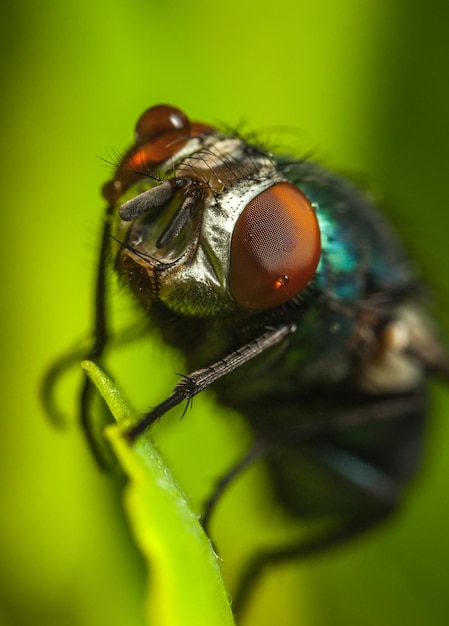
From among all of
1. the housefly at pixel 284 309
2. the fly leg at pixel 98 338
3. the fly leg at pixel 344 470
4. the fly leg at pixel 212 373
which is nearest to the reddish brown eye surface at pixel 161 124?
the housefly at pixel 284 309

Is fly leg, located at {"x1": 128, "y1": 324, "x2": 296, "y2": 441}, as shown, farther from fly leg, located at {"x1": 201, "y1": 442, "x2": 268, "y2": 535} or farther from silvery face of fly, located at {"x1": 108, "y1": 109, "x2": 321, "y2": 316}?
fly leg, located at {"x1": 201, "y1": 442, "x2": 268, "y2": 535}

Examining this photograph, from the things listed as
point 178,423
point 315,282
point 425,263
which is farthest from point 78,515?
point 425,263

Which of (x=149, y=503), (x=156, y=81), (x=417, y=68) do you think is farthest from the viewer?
(x=417, y=68)

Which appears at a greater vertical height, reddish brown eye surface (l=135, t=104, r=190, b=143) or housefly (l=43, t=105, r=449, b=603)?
reddish brown eye surface (l=135, t=104, r=190, b=143)

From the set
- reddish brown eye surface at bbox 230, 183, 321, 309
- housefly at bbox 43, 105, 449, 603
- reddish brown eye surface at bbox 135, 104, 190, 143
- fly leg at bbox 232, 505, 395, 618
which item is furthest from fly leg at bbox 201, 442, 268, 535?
reddish brown eye surface at bbox 135, 104, 190, 143

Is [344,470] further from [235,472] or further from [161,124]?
[161,124]

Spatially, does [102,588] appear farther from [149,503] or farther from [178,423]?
[149,503]

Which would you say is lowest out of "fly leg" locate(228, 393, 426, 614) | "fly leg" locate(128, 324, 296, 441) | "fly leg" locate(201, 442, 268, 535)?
"fly leg" locate(228, 393, 426, 614)
